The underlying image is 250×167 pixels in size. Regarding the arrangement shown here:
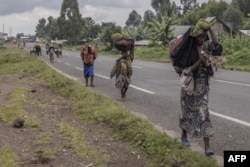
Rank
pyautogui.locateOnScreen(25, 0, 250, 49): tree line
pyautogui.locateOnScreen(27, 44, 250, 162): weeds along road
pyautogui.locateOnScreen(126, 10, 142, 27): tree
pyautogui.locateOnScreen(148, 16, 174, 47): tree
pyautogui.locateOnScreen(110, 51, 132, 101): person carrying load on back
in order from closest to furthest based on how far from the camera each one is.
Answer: pyautogui.locateOnScreen(27, 44, 250, 162): weeds along road, pyautogui.locateOnScreen(110, 51, 132, 101): person carrying load on back, pyautogui.locateOnScreen(148, 16, 174, 47): tree, pyautogui.locateOnScreen(25, 0, 250, 49): tree line, pyautogui.locateOnScreen(126, 10, 142, 27): tree

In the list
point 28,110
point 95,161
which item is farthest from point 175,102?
point 95,161

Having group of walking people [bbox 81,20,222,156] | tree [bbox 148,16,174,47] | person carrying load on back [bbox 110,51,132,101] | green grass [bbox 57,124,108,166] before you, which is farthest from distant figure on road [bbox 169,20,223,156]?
tree [bbox 148,16,174,47]

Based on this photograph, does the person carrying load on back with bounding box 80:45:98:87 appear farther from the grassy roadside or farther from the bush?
the bush

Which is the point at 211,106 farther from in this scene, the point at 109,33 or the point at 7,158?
the point at 109,33

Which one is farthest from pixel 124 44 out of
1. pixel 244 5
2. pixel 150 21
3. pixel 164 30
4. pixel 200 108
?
pixel 244 5

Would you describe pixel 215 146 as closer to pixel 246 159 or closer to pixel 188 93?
pixel 188 93

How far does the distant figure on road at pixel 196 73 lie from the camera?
5812 mm

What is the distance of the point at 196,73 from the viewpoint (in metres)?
5.91

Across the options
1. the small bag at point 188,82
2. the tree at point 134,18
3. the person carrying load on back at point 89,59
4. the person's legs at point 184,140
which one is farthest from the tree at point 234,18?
the small bag at point 188,82

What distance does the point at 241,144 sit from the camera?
6.46 metres

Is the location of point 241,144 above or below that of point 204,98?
below

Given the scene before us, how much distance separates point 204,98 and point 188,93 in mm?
228

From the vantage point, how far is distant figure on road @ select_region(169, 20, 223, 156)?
581cm

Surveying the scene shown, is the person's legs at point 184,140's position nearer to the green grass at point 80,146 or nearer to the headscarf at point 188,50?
the headscarf at point 188,50
